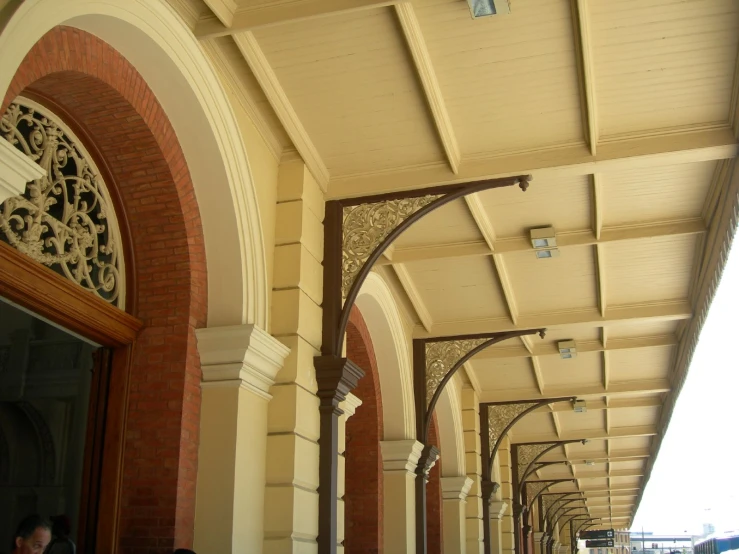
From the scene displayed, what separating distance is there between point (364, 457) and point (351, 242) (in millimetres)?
3685

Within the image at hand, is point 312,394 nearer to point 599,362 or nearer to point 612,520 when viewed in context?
point 599,362

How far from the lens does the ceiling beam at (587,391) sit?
13.7 m

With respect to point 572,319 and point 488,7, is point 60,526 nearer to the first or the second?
point 488,7

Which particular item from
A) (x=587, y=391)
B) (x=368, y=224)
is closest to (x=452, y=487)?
(x=587, y=391)

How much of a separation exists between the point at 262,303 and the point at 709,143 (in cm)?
338

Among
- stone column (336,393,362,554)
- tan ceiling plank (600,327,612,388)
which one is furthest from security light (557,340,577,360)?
stone column (336,393,362,554)

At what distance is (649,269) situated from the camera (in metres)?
9.30

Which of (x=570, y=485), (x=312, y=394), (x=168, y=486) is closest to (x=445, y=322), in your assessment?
(x=312, y=394)

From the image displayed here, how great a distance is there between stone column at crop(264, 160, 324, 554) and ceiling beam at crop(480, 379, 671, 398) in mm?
8092

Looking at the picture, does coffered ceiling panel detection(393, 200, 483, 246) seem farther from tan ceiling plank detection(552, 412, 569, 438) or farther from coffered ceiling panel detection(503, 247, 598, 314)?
tan ceiling plank detection(552, 412, 569, 438)

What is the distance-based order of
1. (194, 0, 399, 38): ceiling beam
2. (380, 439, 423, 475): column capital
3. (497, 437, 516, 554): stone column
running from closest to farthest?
(194, 0, 399, 38): ceiling beam → (380, 439, 423, 475): column capital → (497, 437, 516, 554): stone column

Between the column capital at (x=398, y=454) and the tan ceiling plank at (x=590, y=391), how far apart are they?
4.68m

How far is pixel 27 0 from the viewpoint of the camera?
3.80 metres

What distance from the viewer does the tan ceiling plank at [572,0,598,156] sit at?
523 centimetres
